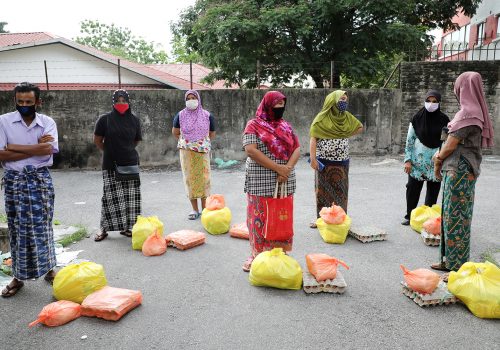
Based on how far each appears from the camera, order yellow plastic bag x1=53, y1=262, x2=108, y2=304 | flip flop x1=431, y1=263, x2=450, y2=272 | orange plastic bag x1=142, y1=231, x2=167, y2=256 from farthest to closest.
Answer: orange plastic bag x1=142, y1=231, x2=167, y2=256, flip flop x1=431, y1=263, x2=450, y2=272, yellow plastic bag x1=53, y1=262, x2=108, y2=304

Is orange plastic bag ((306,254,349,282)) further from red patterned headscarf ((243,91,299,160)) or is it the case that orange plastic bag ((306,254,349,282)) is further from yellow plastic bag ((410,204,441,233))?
yellow plastic bag ((410,204,441,233))

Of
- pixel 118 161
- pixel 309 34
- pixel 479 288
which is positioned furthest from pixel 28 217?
pixel 309 34

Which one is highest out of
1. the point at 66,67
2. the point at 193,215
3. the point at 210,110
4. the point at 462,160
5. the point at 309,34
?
the point at 309,34

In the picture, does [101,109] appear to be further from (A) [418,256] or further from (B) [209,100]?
(A) [418,256]

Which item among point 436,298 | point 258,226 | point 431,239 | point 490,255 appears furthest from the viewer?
point 431,239

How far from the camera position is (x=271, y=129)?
3535 mm

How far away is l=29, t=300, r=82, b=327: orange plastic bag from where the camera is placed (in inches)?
117

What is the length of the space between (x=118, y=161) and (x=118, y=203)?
0.53 m

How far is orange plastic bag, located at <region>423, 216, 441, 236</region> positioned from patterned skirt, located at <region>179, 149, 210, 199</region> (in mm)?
2947

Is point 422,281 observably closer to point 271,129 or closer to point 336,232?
point 336,232

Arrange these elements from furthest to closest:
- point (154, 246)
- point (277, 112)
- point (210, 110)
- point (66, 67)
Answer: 1. point (66, 67)
2. point (210, 110)
3. point (154, 246)
4. point (277, 112)

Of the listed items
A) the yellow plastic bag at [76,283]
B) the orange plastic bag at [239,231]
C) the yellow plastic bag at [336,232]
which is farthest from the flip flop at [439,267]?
the yellow plastic bag at [76,283]

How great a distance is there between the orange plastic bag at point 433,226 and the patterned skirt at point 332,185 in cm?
99

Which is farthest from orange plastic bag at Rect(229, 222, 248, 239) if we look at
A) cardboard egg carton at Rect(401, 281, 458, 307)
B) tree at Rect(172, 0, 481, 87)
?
tree at Rect(172, 0, 481, 87)
